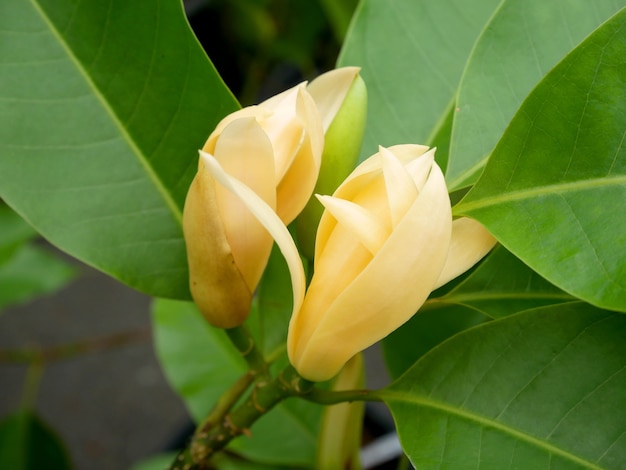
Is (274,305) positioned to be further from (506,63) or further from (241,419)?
(506,63)

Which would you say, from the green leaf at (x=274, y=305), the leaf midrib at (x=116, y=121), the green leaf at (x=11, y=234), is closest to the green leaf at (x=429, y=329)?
the green leaf at (x=274, y=305)

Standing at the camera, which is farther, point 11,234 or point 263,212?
point 11,234

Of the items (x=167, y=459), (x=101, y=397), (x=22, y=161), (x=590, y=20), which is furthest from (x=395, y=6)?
(x=101, y=397)

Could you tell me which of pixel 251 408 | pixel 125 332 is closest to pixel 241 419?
pixel 251 408

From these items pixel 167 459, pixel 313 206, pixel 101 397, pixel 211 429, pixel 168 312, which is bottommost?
pixel 101 397

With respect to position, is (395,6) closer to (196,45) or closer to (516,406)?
(196,45)

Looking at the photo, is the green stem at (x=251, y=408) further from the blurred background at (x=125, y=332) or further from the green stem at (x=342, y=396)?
the blurred background at (x=125, y=332)
